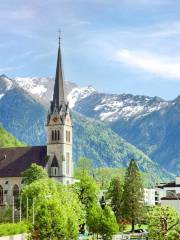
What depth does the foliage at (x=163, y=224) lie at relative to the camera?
300ft

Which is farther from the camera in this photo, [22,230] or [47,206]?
[22,230]

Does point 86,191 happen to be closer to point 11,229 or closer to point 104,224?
point 104,224

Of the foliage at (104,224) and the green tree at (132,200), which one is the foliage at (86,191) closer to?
the green tree at (132,200)

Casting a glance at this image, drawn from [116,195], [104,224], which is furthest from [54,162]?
[104,224]

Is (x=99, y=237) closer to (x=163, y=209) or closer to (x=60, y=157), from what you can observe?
(x=163, y=209)

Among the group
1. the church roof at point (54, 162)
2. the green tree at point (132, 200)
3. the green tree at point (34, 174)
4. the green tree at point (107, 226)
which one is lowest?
the green tree at point (107, 226)

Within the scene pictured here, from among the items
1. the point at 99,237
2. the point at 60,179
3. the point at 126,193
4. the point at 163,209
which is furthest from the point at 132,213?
the point at 163,209

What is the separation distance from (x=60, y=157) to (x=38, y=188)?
57381 millimetres

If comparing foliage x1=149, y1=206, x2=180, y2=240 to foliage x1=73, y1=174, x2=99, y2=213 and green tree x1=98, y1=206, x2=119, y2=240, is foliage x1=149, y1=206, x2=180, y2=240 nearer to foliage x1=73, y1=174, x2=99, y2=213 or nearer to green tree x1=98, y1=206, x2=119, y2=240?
green tree x1=98, y1=206, x2=119, y2=240

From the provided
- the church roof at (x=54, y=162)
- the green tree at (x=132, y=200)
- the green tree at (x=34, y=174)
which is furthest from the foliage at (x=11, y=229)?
the church roof at (x=54, y=162)

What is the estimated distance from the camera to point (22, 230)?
10062 cm

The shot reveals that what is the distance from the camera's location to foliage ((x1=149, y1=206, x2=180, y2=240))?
91.4m

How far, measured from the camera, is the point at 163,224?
3826 inches

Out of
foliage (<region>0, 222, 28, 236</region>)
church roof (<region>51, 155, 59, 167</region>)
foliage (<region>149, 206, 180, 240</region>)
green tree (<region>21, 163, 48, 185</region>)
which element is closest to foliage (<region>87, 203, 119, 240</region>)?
foliage (<region>149, 206, 180, 240</region>)
